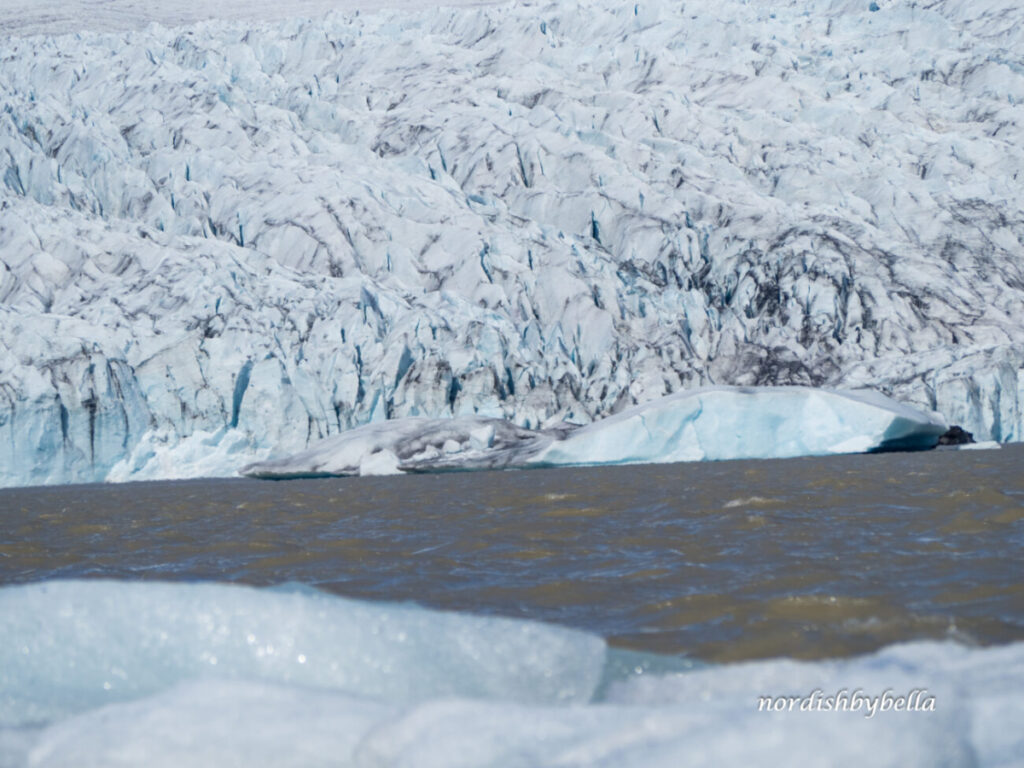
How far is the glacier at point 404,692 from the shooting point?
8.37ft

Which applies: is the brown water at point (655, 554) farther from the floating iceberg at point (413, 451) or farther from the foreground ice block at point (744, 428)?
the floating iceberg at point (413, 451)

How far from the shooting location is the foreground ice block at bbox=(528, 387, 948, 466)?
19.7m

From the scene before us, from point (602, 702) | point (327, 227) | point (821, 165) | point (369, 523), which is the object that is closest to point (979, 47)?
point (821, 165)

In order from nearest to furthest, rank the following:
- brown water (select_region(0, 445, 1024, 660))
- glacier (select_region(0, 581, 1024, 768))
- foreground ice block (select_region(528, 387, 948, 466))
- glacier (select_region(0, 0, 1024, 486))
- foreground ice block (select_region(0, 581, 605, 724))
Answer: glacier (select_region(0, 581, 1024, 768)) < foreground ice block (select_region(0, 581, 605, 724)) < brown water (select_region(0, 445, 1024, 660)) < foreground ice block (select_region(528, 387, 948, 466)) < glacier (select_region(0, 0, 1024, 486))

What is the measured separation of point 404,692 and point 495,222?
101 feet

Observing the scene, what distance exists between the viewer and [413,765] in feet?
8.42

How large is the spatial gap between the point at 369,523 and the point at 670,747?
23.7ft

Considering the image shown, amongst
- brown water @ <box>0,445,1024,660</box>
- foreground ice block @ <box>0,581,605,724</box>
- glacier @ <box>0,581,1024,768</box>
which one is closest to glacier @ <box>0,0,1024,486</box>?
brown water @ <box>0,445,1024,660</box>

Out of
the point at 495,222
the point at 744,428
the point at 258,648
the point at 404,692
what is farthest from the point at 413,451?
the point at 404,692

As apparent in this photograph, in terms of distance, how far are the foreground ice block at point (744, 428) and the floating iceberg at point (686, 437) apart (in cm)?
2

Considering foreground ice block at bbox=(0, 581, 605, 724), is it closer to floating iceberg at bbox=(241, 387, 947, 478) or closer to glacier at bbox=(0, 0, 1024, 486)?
floating iceberg at bbox=(241, 387, 947, 478)

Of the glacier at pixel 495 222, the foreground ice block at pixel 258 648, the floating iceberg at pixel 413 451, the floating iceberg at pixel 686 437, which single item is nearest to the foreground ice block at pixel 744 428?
the floating iceberg at pixel 686 437

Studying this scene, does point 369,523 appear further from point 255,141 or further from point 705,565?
point 255,141

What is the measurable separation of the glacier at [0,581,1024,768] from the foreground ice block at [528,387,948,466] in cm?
1562
